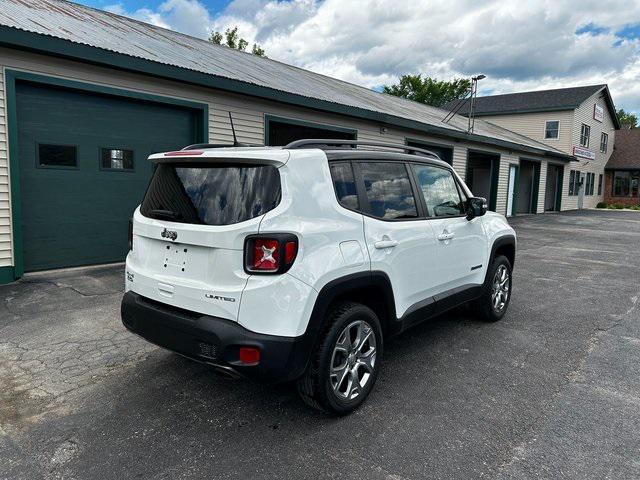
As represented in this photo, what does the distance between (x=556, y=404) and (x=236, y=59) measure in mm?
10619

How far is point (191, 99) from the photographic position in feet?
26.6

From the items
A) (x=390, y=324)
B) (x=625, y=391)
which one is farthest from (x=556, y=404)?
(x=390, y=324)

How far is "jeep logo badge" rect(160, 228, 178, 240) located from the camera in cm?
294

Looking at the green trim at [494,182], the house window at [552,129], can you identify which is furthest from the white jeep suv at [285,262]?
the house window at [552,129]

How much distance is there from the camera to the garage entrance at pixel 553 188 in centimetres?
2795

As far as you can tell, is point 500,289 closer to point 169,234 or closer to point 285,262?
point 285,262

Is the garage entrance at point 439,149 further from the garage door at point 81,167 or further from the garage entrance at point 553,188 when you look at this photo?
the garage entrance at point 553,188

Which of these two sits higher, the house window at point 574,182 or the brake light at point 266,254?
the house window at point 574,182

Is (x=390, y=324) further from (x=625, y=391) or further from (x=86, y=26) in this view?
(x=86, y=26)

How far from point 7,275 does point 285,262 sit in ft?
18.0

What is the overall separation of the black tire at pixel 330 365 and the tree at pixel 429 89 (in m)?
51.9

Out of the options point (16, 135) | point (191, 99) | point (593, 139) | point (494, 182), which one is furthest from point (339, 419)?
point (593, 139)

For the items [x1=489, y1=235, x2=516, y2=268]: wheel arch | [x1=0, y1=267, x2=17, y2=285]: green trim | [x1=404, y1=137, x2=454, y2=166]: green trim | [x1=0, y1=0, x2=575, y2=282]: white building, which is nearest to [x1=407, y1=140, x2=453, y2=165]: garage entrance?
[x1=404, y1=137, x2=454, y2=166]: green trim

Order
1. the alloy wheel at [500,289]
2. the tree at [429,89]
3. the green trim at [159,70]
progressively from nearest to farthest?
the alloy wheel at [500,289] → the green trim at [159,70] → the tree at [429,89]
